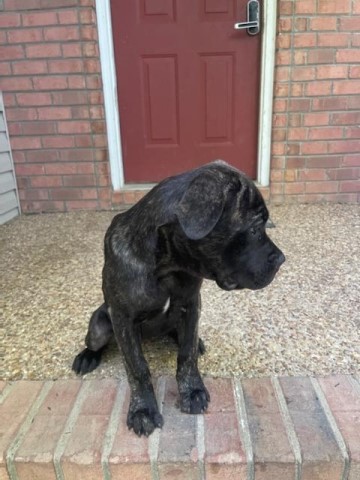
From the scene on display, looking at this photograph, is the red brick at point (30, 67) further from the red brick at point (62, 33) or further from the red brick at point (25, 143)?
the red brick at point (25, 143)

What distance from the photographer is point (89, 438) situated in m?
1.49

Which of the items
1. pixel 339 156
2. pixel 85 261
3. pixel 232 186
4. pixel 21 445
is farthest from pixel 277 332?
pixel 339 156

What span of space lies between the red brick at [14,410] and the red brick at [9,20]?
3.51m

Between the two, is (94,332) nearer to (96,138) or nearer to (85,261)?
(85,261)

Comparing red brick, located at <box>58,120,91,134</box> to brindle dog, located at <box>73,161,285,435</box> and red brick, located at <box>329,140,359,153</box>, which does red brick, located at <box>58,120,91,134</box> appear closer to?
red brick, located at <box>329,140,359,153</box>

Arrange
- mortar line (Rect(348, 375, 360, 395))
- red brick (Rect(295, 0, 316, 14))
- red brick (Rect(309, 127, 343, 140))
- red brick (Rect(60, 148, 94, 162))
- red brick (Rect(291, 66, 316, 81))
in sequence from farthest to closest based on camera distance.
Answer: red brick (Rect(60, 148, 94, 162)) < red brick (Rect(309, 127, 343, 140)) < red brick (Rect(291, 66, 316, 81)) < red brick (Rect(295, 0, 316, 14)) < mortar line (Rect(348, 375, 360, 395))

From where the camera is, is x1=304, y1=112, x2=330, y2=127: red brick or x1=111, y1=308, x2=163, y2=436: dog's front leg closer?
x1=111, y1=308, x2=163, y2=436: dog's front leg

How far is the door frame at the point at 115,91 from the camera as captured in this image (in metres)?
3.90

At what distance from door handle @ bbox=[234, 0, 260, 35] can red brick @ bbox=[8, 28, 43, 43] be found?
75.3 inches

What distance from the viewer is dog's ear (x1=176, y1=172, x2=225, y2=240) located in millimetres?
1174

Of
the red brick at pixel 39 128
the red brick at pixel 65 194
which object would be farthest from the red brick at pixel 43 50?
the red brick at pixel 65 194

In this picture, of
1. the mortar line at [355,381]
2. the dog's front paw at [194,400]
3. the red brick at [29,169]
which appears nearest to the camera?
the dog's front paw at [194,400]

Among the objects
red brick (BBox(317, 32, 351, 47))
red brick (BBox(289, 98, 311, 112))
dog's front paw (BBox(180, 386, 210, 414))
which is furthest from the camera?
red brick (BBox(289, 98, 311, 112))

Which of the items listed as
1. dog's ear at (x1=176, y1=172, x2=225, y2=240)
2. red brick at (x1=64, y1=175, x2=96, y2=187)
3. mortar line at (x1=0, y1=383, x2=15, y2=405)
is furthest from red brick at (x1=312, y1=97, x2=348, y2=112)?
mortar line at (x1=0, y1=383, x2=15, y2=405)
